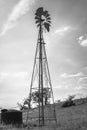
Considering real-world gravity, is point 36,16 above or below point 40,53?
above

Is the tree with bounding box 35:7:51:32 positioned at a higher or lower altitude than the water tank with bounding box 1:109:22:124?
higher

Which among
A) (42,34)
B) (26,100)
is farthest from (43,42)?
(26,100)

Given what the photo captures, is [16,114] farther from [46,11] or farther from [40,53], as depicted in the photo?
[46,11]

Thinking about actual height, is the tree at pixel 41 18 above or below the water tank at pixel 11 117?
above

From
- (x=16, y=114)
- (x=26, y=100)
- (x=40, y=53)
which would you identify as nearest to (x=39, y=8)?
(x=40, y=53)

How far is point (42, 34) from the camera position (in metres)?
24.6

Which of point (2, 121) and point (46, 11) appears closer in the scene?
point (46, 11)

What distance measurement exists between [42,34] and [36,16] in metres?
2.27

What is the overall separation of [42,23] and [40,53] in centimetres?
385

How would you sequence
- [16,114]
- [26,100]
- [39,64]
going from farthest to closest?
1. [26,100]
2. [16,114]
3. [39,64]

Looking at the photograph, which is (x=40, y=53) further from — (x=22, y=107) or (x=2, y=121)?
(x=22, y=107)

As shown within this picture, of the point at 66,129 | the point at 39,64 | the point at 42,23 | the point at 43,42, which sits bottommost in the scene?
the point at 66,129

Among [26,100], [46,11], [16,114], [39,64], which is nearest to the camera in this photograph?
[39,64]

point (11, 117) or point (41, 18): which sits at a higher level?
point (41, 18)
